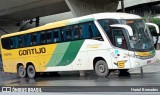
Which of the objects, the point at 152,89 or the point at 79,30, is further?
the point at 79,30

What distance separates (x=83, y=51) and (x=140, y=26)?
3030mm

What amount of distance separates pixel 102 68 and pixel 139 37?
227 cm

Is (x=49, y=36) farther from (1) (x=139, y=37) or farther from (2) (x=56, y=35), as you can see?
(1) (x=139, y=37)

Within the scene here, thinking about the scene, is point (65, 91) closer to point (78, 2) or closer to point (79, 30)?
point (79, 30)

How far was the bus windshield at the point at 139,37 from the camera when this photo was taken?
16.2 m

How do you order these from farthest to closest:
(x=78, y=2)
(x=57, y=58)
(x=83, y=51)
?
1. (x=78, y=2)
2. (x=57, y=58)
3. (x=83, y=51)

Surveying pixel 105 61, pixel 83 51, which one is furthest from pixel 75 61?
pixel 105 61

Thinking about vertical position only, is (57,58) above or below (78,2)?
below

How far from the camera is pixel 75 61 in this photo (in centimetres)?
1847

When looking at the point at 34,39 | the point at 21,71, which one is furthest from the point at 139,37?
the point at 21,71

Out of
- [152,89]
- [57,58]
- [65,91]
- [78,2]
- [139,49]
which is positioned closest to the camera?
[152,89]

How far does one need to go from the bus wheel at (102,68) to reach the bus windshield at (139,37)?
171cm

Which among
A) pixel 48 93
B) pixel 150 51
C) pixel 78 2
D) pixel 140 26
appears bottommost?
pixel 48 93

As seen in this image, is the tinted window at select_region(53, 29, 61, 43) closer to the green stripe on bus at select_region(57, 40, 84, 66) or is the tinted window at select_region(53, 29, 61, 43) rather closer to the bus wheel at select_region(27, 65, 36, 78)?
the green stripe on bus at select_region(57, 40, 84, 66)
